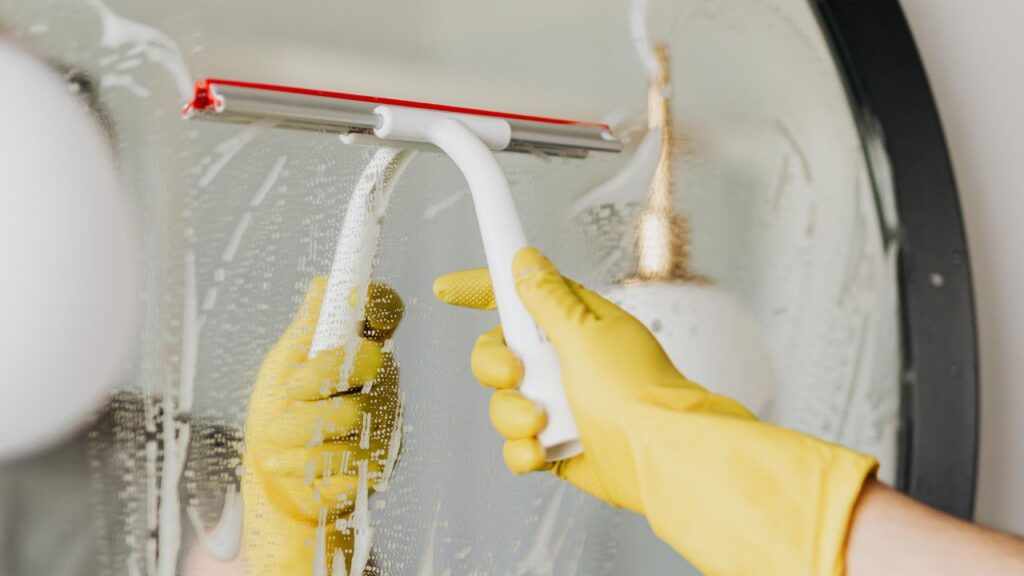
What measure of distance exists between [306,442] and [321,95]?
212 millimetres

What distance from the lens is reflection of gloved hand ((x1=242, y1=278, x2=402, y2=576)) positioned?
1.84 ft

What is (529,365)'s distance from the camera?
55 centimetres

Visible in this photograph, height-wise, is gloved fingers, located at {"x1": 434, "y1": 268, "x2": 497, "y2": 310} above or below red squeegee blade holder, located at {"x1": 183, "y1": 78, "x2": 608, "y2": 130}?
below

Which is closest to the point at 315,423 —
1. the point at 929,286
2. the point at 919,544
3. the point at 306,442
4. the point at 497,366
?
the point at 306,442

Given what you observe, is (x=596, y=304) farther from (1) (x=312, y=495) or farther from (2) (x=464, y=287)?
(1) (x=312, y=495)

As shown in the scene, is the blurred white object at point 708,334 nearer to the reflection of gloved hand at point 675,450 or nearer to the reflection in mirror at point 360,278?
the reflection in mirror at point 360,278

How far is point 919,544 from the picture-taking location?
47 cm

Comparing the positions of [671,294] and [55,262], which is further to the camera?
[671,294]

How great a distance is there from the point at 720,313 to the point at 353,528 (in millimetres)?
372

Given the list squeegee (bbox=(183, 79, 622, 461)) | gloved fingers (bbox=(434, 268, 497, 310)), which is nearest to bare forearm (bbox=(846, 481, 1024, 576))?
squeegee (bbox=(183, 79, 622, 461))

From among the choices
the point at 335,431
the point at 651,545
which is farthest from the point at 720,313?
the point at 335,431

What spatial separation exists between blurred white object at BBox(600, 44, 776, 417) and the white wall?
338mm

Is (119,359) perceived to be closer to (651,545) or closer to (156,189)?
(156,189)

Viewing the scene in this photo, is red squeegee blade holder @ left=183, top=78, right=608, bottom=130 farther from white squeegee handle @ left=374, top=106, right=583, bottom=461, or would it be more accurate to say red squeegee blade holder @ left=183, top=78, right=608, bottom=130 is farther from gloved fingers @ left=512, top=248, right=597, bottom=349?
gloved fingers @ left=512, top=248, right=597, bottom=349
